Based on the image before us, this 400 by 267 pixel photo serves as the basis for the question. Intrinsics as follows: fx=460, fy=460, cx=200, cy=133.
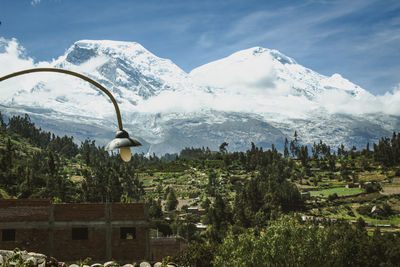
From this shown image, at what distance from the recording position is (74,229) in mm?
50938

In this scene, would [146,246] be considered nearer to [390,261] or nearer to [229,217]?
[390,261]

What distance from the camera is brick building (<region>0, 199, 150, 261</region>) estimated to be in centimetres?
4944

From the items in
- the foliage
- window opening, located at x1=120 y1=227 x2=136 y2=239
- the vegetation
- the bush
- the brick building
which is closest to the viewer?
the foliage

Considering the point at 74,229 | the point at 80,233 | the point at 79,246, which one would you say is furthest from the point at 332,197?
the point at 74,229

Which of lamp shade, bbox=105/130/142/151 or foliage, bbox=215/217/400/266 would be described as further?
foliage, bbox=215/217/400/266

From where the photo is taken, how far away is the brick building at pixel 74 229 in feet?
162

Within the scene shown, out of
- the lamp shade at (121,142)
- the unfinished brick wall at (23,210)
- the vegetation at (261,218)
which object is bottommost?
the vegetation at (261,218)

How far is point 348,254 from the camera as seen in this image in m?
64.6

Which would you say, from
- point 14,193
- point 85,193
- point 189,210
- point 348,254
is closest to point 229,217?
point 189,210

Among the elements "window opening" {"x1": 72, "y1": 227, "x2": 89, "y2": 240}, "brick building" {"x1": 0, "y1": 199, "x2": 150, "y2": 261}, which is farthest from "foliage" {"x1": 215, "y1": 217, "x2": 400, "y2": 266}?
"window opening" {"x1": 72, "y1": 227, "x2": 89, "y2": 240}

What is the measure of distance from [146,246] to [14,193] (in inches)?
2620

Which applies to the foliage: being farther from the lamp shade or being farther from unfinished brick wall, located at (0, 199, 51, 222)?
the lamp shade

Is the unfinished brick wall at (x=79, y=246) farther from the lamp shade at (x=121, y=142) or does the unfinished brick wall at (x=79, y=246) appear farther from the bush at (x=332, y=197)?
the bush at (x=332, y=197)

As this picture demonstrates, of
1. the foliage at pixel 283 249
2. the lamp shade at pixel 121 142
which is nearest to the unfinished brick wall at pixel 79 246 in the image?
the foliage at pixel 283 249
